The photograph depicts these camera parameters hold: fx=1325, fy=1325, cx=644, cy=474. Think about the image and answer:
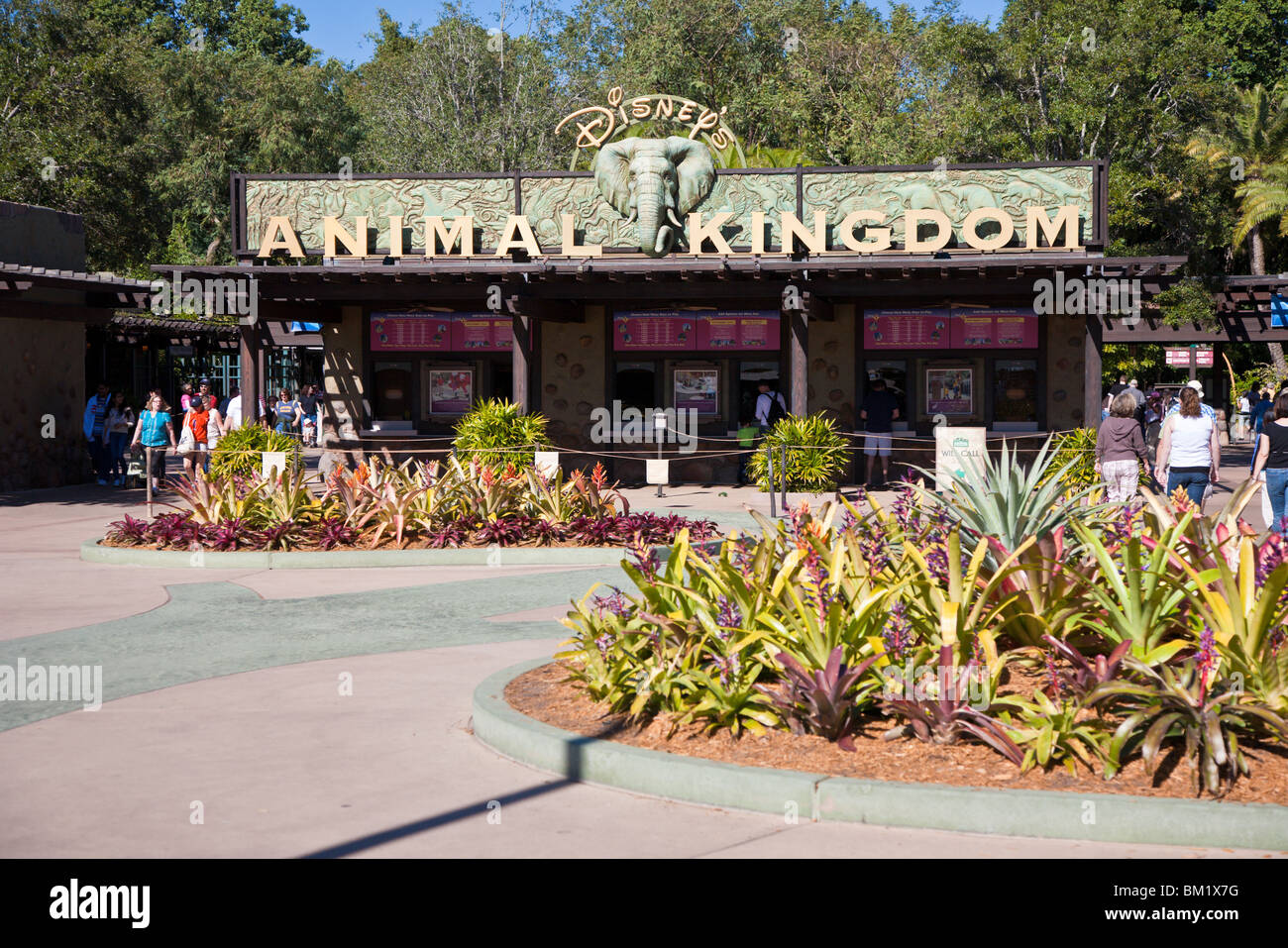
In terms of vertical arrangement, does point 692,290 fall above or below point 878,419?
above

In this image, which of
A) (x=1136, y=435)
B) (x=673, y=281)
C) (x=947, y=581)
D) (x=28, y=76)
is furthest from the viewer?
(x=28, y=76)

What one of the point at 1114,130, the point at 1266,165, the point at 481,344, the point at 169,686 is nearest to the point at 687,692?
the point at 169,686

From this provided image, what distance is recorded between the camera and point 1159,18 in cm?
3034

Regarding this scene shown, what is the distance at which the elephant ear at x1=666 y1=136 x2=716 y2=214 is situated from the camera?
2208 centimetres

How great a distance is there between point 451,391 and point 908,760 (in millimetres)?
18871

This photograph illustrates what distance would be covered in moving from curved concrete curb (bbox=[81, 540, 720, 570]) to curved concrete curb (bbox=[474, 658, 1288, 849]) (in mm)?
7017

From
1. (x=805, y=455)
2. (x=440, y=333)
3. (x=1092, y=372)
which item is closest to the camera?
(x=805, y=455)

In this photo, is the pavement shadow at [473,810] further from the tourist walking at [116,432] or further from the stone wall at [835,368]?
the tourist walking at [116,432]

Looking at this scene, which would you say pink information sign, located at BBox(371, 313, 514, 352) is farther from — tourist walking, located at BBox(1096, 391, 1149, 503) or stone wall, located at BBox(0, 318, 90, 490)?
tourist walking, located at BBox(1096, 391, 1149, 503)

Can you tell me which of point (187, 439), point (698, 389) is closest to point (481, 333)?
point (698, 389)

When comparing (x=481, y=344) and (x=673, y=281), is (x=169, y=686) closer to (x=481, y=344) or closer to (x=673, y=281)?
(x=673, y=281)

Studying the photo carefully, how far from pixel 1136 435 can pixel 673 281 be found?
29.7 feet

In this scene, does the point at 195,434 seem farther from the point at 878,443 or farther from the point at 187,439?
A: the point at 878,443

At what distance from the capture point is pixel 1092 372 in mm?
19859
